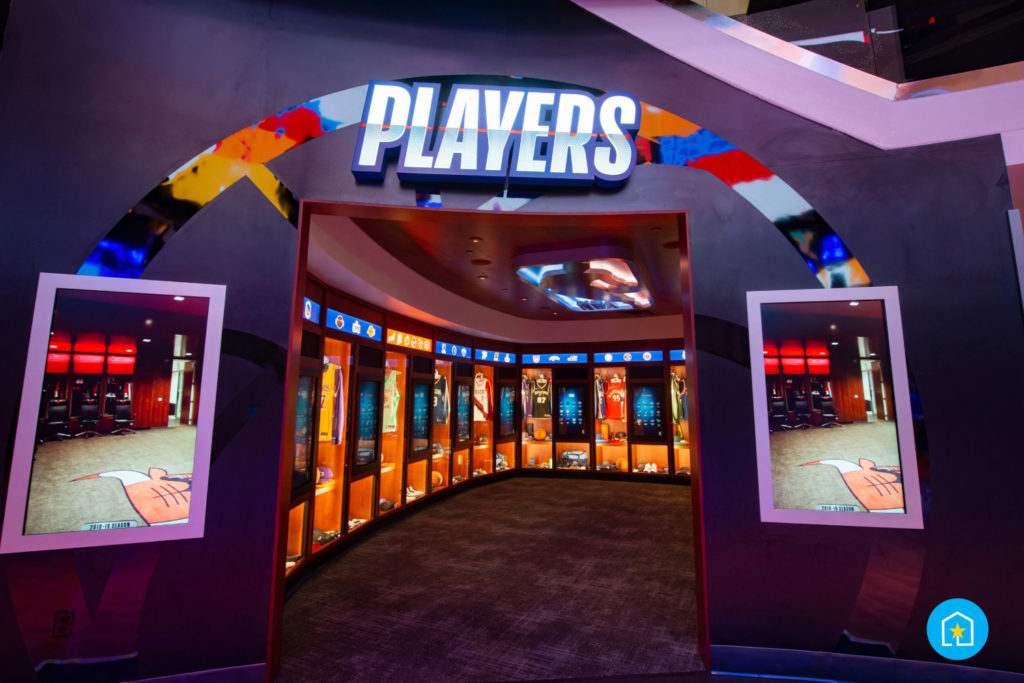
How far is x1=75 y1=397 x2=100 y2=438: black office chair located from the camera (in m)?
2.42

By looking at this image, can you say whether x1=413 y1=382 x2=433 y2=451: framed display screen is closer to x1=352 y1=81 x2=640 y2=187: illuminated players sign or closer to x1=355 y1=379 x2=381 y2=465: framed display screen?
x1=355 y1=379 x2=381 y2=465: framed display screen

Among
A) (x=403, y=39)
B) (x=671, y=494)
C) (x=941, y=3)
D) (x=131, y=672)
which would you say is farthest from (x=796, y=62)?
(x=671, y=494)

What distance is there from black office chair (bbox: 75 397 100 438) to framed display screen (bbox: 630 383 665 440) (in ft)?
27.5

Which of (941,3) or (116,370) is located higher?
(941,3)

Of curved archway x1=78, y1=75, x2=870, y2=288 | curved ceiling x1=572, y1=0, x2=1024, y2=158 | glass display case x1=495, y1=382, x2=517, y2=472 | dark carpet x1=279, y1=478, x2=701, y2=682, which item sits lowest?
dark carpet x1=279, y1=478, x2=701, y2=682

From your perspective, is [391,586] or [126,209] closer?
[126,209]

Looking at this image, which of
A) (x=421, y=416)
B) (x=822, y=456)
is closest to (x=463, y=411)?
(x=421, y=416)

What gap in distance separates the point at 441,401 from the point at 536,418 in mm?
3112

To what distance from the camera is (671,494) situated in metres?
7.88

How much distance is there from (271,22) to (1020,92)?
4.78 m

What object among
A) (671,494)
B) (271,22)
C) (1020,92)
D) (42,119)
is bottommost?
(671,494)

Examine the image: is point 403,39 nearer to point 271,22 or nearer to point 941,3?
point 271,22
